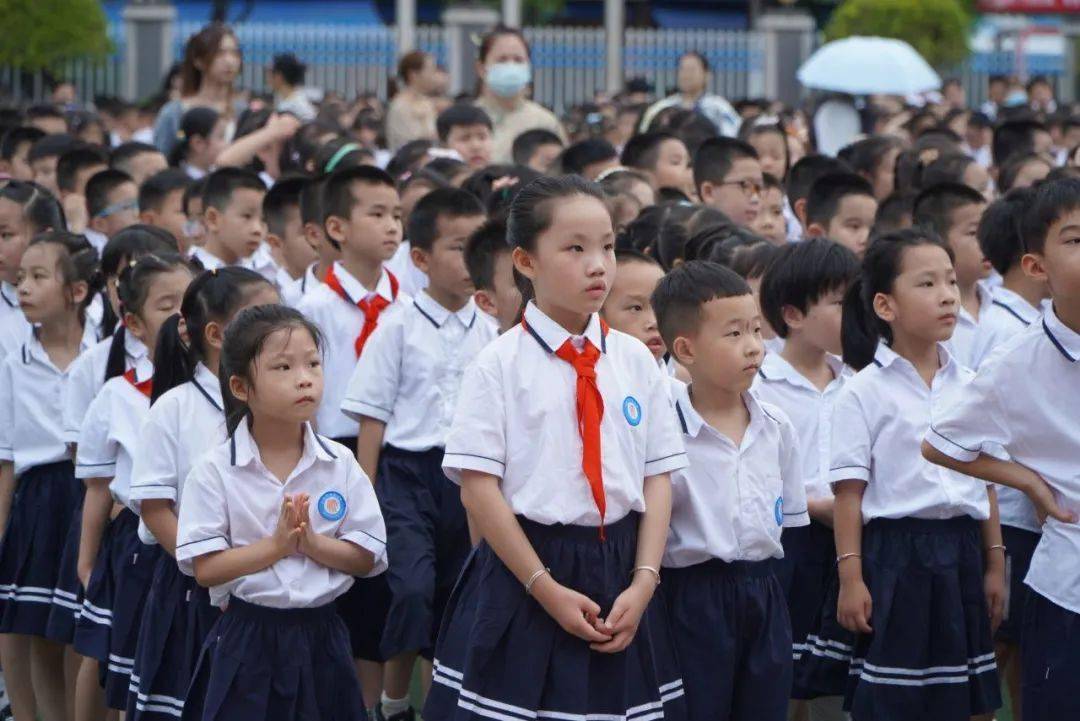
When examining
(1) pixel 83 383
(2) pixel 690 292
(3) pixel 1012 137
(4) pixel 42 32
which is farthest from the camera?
(4) pixel 42 32

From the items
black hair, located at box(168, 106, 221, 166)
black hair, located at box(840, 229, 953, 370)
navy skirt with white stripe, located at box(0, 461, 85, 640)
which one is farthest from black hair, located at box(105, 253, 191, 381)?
black hair, located at box(168, 106, 221, 166)

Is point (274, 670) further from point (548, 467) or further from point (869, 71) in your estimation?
point (869, 71)

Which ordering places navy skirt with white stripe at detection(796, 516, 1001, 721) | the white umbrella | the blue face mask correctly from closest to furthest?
navy skirt with white stripe at detection(796, 516, 1001, 721) → the blue face mask → the white umbrella

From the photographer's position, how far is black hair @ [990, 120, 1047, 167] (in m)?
9.37

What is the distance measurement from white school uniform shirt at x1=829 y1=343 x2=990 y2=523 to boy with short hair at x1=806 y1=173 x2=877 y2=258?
195cm

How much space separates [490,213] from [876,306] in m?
1.76

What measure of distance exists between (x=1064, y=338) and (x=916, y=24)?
65.9ft

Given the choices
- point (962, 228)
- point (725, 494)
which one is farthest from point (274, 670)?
point (962, 228)

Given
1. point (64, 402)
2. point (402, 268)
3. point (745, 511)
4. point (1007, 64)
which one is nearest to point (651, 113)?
point (402, 268)

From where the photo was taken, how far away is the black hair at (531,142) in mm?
8219

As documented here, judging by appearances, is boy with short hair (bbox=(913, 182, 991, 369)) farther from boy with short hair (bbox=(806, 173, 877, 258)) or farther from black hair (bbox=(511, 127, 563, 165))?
black hair (bbox=(511, 127, 563, 165))

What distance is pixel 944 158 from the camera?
7328 mm

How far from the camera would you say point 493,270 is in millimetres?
4875

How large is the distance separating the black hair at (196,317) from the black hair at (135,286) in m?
0.28
